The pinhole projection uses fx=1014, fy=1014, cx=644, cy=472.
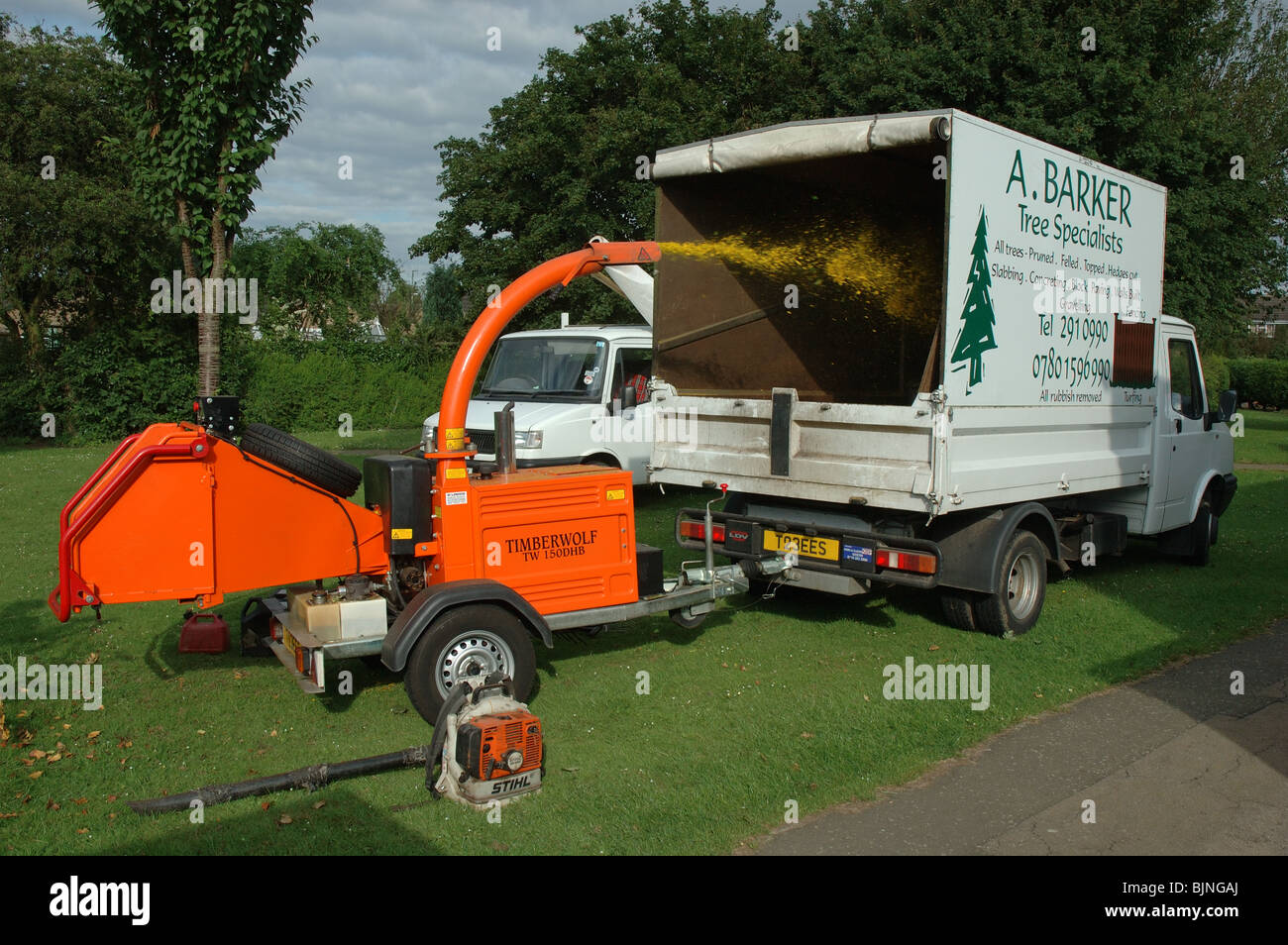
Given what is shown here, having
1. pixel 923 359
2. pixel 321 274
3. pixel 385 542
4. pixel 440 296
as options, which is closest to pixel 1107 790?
pixel 385 542

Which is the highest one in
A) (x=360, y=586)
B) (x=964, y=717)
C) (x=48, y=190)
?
(x=48, y=190)

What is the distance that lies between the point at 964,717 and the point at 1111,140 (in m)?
16.9

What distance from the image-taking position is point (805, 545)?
7.42 meters

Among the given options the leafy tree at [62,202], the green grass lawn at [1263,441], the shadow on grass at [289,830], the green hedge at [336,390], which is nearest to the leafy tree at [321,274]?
the green hedge at [336,390]

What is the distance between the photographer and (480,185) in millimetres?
23859

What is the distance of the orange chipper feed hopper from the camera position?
5.07m

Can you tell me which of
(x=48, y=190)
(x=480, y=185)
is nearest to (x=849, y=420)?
(x=480, y=185)

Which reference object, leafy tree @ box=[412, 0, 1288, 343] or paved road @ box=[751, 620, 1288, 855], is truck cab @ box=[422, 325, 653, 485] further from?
leafy tree @ box=[412, 0, 1288, 343]

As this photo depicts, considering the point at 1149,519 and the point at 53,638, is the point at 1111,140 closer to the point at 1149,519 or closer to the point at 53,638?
the point at 1149,519

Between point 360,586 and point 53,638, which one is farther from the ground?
point 360,586

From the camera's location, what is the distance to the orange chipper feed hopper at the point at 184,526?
16.6 feet

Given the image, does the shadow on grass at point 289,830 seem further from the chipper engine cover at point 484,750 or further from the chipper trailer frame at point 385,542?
the chipper trailer frame at point 385,542

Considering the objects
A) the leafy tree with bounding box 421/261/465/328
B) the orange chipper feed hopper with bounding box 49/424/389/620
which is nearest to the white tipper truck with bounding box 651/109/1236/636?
the orange chipper feed hopper with bounding box 49/424/389/620

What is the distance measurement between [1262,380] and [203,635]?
142 feet
